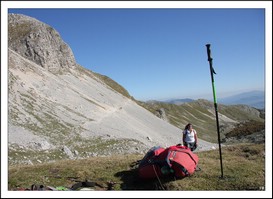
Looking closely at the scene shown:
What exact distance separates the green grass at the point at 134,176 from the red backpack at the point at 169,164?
1.00 ft

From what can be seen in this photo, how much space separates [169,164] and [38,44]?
6802 cm

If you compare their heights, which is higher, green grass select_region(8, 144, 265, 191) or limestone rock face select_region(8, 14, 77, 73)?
limestone rock face select_region(8, 14, 77, 73)

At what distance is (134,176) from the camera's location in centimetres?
1423

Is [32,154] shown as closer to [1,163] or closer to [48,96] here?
[1,163]

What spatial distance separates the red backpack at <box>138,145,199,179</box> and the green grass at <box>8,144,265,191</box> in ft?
1.00

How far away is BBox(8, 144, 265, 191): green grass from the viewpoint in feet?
41.0

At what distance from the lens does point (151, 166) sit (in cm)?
1312

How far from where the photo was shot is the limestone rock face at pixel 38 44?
70688mm

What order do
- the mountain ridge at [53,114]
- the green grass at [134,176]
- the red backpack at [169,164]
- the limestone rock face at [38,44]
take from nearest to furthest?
Result: the green grass at [134,176] < the red backpack at [169,164] < the mountain ridge at [53,114] < the limestone rock face at [38,44]

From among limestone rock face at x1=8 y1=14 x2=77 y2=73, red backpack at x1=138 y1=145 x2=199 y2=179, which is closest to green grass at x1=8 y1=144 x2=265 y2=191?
red backpack at x1=138 y1=145 x2=199 y2=179

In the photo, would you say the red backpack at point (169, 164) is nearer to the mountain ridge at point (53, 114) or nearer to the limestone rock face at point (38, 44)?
the mountain ridge at point (53, 114)

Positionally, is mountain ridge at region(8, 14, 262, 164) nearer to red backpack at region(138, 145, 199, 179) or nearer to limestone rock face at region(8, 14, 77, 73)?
limestone rock face at region(8, 14, 77, 73)

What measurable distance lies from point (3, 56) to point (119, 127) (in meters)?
40.0

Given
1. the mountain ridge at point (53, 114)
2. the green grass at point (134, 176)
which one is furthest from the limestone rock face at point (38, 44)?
the green grass at point (134, 176)
